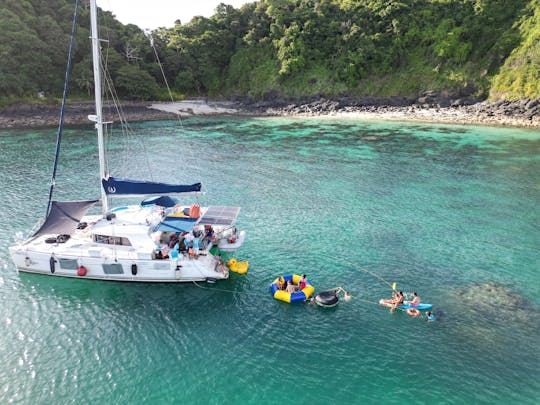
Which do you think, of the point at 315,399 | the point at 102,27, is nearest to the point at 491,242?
the point at 315,399

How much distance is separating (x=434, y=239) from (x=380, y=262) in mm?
6312

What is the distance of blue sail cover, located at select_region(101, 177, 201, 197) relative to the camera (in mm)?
24797

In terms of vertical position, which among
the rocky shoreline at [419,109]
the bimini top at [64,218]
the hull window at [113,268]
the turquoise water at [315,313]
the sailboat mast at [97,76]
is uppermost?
the sailboat mast at [97,76]

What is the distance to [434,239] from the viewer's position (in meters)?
30.1

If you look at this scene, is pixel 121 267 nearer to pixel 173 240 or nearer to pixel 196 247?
pixel 173 240

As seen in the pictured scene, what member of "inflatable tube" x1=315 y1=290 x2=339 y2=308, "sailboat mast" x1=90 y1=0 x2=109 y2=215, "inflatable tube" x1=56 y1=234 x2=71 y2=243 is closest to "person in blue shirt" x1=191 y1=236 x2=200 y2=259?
"sailboat mast" x1=90 y1=0 x2=109 y2=215

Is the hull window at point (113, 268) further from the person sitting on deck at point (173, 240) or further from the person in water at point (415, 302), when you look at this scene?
the person in water at point (415, 302)

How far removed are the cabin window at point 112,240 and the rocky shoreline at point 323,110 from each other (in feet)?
224

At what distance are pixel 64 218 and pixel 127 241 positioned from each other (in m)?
5.22

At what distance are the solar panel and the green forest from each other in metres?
78.1

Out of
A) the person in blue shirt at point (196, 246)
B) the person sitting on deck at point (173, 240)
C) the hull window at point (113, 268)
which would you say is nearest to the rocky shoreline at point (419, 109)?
the person in blue shirt at point (196, 246)

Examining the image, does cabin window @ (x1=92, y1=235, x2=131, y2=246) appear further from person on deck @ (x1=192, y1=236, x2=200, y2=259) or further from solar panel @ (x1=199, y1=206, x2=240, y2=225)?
solar panel @ (x1=199, y1=206, x2=240, y2=225)

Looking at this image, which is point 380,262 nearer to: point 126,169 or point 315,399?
point 315,399

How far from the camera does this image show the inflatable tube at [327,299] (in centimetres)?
2159
